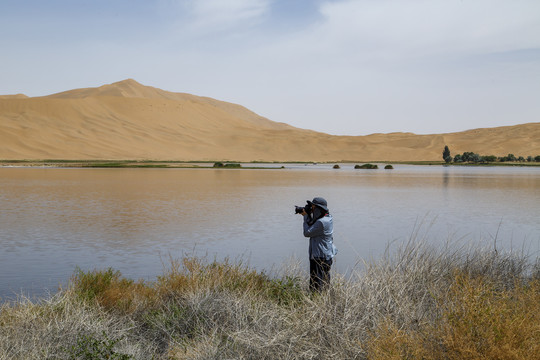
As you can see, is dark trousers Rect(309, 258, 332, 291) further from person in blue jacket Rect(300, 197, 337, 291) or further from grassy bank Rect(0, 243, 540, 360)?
grassy bank Rect(0, 243, 540, 360)

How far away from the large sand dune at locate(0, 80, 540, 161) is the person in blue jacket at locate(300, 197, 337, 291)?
98012 millimetres

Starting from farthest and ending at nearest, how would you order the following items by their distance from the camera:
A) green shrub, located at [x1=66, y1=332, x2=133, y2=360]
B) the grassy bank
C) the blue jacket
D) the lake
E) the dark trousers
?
the lake
the dark trousers
the blue jacket
green shrub, located at [x1=66, y1=332, x2=133, y2=360]
the grassy bank

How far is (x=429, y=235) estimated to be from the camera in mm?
15383

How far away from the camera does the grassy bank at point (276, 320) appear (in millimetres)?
4637

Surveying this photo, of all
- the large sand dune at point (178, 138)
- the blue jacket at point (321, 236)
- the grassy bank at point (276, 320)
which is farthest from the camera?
the large sand dune at point (178, 138)

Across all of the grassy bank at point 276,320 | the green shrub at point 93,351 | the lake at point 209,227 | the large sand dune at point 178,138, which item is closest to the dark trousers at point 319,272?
the grassy bank at point 276,320

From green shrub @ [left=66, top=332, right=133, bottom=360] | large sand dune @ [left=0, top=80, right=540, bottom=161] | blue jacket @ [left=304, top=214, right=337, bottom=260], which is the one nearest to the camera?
green shrub @ [left=66, top=332, right=133, bottom=360]

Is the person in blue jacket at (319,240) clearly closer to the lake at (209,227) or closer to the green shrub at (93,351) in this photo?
the lake at (209,227)

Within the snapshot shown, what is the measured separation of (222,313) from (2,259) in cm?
715

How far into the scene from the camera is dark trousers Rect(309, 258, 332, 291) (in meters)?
7.39

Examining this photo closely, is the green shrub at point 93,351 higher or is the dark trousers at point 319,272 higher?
→ the dark trousers at point 319,272

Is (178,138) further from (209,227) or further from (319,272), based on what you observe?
(319,272)

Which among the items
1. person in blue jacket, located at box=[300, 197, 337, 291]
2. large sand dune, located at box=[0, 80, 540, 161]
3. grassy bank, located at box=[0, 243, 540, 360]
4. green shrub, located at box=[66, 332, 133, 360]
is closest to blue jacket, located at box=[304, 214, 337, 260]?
person in blue jacket, located at box=[300, 197, 337, 291]

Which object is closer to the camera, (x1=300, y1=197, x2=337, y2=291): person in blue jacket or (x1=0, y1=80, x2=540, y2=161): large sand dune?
(x1=300, y1=197, x2=337, y2=291): person in blue jacket
